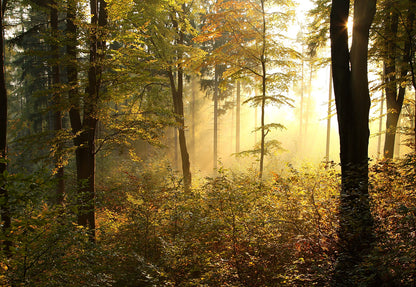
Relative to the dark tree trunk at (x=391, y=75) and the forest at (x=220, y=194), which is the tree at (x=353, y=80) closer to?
the forest at (x=220, y=194)

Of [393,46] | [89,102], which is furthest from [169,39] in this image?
[393,46]

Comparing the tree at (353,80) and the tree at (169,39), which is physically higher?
the tree at (169,39)

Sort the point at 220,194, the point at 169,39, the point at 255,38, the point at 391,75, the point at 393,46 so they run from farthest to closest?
the point at 169,39, the point at 255,38, the point at 391,75, the point at 393,46, the point at 220,194

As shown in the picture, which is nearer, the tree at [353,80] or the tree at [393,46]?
the tree at [353,80]

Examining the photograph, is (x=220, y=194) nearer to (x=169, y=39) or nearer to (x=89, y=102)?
(x=89, y=102)

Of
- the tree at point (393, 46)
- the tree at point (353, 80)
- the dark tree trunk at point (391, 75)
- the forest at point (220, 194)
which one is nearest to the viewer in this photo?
the forest at point (220, 194)

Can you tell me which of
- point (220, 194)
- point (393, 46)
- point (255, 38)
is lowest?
point (220, 194)

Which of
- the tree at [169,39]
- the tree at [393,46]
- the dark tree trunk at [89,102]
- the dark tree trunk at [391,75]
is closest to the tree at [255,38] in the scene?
the tree at [169,39]

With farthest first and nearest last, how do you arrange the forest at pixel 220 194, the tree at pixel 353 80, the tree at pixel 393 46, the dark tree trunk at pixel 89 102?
the tree at pixel 393 46 < the dark tree trunk at pixel 89 102 < the tree at pixel 353 80 < the forest at pixel 220 194

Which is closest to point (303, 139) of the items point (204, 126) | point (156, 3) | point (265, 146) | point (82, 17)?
point (204, 126)

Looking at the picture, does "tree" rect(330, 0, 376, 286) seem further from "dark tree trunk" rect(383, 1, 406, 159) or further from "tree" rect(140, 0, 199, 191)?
"tree" rect(140, 0, 199, 191)

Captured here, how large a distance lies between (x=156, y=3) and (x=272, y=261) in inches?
338

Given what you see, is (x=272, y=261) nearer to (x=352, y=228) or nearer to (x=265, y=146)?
(x=352, y=228)

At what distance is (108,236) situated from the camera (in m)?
6.88
